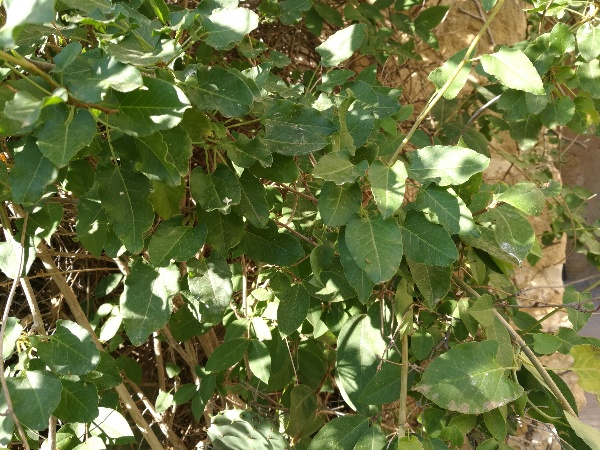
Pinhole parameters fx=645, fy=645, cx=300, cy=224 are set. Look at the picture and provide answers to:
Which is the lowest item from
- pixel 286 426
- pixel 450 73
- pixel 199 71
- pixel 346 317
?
pixel 286 426

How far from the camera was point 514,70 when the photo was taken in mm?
928

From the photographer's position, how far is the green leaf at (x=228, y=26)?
759 mm

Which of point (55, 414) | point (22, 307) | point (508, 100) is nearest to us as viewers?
point (55, 414)

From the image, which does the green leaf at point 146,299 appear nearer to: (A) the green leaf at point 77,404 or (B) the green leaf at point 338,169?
(A) the green leaf at point 77,404

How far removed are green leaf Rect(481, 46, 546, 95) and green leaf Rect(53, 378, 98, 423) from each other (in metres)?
0.74

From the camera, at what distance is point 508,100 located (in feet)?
4.23

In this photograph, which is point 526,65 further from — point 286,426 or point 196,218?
point 286,426

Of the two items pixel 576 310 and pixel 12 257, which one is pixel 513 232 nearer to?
pixel 576 310

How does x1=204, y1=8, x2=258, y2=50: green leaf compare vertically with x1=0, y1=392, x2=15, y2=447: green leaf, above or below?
above

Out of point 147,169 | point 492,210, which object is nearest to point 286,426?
point 492,210

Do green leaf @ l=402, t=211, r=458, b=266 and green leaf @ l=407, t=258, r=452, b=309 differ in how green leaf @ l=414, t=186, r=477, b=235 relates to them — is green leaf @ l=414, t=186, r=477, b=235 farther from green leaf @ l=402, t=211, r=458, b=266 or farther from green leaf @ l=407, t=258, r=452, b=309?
green leaf @ l=407, t=258, r=452, b=309

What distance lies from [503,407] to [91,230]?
67cm

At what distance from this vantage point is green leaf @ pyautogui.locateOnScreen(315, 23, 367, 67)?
1.05 meters

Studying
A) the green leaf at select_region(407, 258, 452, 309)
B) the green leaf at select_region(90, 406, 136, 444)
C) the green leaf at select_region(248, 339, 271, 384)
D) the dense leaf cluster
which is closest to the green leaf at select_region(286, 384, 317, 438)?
the dense leaf cluster
